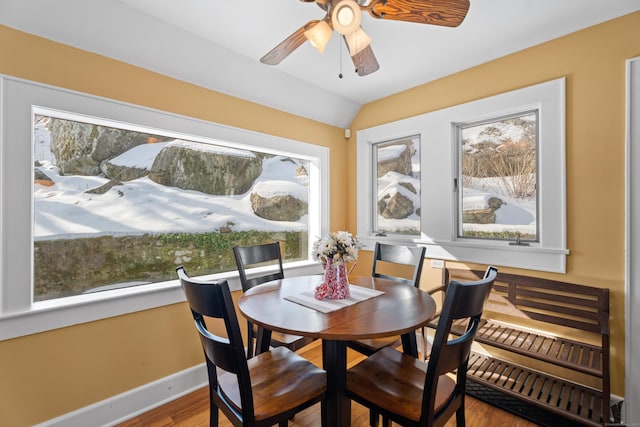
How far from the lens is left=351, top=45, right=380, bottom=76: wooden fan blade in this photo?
1.69 meters

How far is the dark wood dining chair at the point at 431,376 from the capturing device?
1.12m

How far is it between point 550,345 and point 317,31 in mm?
2451

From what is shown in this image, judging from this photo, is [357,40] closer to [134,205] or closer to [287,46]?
[287,46]

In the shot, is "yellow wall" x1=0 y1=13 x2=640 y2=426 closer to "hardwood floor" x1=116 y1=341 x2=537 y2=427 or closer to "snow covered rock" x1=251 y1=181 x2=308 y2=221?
"hardwood floor" x1=116 y1=341 x2=537 y2=427

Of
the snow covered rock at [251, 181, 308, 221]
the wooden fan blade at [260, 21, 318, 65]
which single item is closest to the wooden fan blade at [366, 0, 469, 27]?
the wooden fan blade at [260, 21, 318, 65]

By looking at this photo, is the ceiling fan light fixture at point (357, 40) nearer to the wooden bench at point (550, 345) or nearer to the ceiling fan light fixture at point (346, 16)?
the ceiling fan light fixture at point (346, 16)

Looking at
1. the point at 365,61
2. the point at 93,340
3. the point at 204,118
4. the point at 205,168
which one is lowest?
the point at 93,340

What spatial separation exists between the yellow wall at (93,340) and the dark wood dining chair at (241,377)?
97 centimetres

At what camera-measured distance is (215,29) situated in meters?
2.04

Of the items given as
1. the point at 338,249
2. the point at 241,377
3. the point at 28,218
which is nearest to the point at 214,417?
the point at 241,377

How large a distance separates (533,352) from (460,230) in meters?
1.13

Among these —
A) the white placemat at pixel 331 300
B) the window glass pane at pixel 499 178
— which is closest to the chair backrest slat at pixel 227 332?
the white placemat at pixel 331 300

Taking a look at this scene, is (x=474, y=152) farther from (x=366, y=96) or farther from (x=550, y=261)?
(x=366, y=96)

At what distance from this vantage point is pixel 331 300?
1634mm
